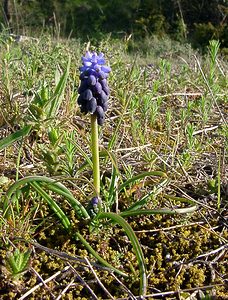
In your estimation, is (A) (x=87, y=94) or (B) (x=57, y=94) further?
(B) (x=57, y=94)

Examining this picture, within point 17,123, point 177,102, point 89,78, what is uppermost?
point 89,78

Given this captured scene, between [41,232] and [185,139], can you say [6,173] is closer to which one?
[41,232]

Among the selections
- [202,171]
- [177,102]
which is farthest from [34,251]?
[177,102]

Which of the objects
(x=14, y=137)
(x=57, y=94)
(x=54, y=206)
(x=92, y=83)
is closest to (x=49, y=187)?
(x=54, y=206)

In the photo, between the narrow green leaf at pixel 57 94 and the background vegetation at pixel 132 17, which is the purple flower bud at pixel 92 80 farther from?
the background vegetation at pixel 132 17

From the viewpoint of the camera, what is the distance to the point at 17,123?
266cm

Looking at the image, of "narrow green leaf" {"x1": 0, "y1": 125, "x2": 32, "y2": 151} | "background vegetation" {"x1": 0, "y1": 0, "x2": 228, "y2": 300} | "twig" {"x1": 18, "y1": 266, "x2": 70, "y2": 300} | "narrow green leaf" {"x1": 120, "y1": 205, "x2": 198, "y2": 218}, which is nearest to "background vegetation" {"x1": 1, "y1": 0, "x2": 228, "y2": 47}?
"background vegetation" {"x1": 0, "y1": 0, "x2": 228, "y2": 300}

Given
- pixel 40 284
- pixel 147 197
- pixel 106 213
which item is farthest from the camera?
pixel 147 197

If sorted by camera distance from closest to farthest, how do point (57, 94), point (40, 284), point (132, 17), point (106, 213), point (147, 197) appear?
Answer: point (40, 284) → point (106, 213) → point (147, 197) → point (57, 94) → point (132, 17)

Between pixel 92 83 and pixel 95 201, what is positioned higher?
pixel 92 83

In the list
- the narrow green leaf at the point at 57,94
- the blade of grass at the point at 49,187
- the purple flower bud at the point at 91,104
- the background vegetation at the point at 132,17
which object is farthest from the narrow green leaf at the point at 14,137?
the background vegetation at the point at 132,17

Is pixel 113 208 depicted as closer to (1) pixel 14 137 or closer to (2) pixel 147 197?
(2) pixel 147 197

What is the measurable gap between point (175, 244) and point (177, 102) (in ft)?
5.15

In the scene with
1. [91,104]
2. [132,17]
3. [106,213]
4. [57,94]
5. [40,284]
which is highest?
[91,104]
